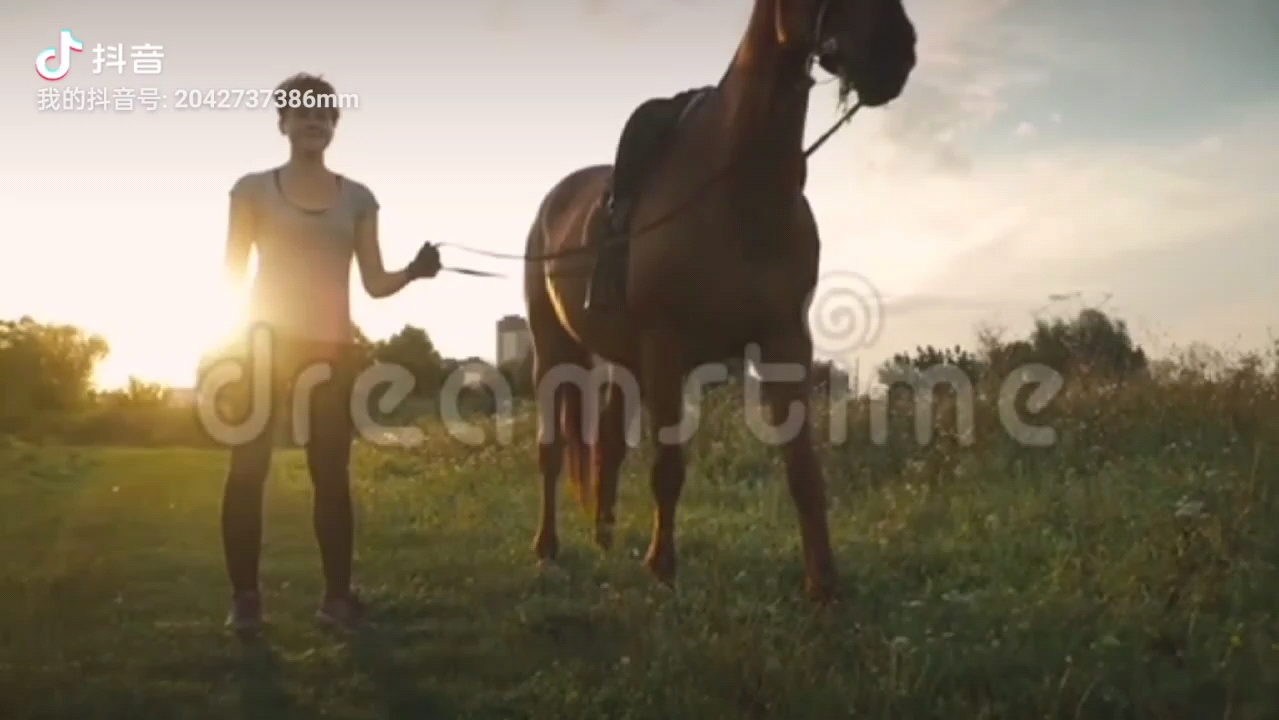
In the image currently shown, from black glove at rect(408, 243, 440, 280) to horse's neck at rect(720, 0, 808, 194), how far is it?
131 centimetres

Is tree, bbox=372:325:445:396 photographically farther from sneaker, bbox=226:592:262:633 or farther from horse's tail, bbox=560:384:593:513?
sneaker, bbox=226:592:262:633

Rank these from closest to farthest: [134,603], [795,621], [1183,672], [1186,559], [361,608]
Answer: [1183,672]
[795,621]
[1186,559]
[361,608]
[134,603]

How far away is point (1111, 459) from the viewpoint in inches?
332

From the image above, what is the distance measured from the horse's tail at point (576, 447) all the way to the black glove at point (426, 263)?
2.28 metres

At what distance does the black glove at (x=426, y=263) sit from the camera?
562 cm

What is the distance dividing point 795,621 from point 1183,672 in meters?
1.38

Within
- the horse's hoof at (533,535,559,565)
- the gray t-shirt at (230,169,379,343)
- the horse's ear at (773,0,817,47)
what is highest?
the horse's ear at (773,0,817,47)

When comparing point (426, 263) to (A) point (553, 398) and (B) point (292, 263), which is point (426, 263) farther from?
(A) point (553, 398)

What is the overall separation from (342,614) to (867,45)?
3.02 m

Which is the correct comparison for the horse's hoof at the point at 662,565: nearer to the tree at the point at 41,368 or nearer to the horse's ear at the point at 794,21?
the horse's ear at the point at 794,21

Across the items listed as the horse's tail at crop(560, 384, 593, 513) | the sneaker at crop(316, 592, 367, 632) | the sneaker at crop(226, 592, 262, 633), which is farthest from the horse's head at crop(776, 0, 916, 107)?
the horse's tail at crop(560, 384, 593, 513)

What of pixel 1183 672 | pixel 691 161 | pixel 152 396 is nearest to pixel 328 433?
pixel 691 161

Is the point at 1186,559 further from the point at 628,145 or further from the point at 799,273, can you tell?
the point at 628,145

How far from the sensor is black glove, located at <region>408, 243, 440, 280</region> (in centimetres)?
562
